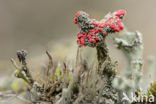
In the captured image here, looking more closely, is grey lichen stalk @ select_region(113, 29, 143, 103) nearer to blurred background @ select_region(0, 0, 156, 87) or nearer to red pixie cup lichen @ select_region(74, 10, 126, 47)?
red pixie cup lichen @ select_region(74, 10, 126, 47)

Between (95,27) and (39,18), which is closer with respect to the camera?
(95,27)

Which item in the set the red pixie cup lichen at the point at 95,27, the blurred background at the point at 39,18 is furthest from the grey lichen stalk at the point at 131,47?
the blurred background at the point at 39,18

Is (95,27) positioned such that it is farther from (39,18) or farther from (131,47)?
(39,18)

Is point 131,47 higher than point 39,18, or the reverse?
point 39,18

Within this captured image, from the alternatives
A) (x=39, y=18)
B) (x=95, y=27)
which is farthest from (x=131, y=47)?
(x=39, y=18)

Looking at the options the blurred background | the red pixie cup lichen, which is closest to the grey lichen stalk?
the red pixie cup lichen

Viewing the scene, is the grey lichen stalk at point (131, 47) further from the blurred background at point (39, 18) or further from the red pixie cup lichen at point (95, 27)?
the blurred background at point (39, 18)

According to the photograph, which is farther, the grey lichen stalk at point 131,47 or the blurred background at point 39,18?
the blurred background at point 39,18

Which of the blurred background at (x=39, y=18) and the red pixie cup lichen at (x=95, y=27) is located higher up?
the blurred background at (x=39, y=18)

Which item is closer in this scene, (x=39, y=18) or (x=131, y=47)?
(x=131, y=47)
